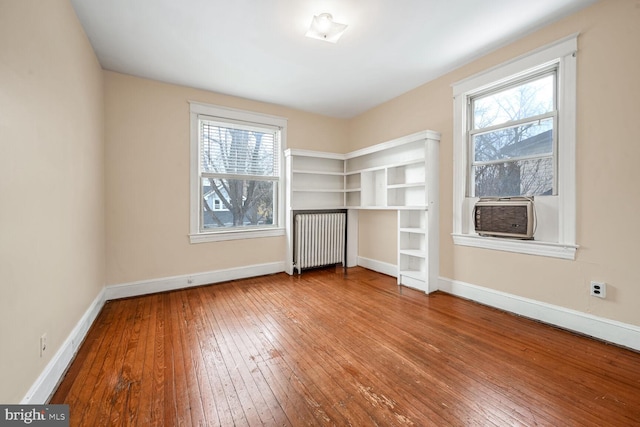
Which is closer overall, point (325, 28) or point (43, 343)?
point (43, 343)

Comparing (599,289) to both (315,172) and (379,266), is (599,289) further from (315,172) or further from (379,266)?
(315,172)

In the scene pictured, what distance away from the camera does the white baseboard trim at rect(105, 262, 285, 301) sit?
3.29 meters

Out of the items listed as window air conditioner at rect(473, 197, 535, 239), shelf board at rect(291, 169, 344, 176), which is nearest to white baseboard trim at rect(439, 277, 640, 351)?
window air conditioner at rect(473, 197, 535, 239)

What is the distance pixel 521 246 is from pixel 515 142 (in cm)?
110

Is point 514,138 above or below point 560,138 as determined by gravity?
above

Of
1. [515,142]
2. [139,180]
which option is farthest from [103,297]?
[515,142]

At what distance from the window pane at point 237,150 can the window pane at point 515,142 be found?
2971 millimetres

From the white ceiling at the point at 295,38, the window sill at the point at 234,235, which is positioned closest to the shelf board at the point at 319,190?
the window sill at the point at 234,235

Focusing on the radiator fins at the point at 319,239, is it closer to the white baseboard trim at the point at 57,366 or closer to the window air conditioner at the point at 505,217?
the window air conditioner at the point at 505,217

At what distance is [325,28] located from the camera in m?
2.32

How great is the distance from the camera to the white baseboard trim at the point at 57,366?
148 cm

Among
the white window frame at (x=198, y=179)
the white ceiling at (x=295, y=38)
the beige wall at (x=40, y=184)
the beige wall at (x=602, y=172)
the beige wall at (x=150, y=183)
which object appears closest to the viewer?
the beige wall at (x=40, y=184)

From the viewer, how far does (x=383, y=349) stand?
83.7 inches

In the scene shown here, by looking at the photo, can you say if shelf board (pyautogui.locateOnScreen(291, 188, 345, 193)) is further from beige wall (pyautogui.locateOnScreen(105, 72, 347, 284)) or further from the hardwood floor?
the hardwood floor
